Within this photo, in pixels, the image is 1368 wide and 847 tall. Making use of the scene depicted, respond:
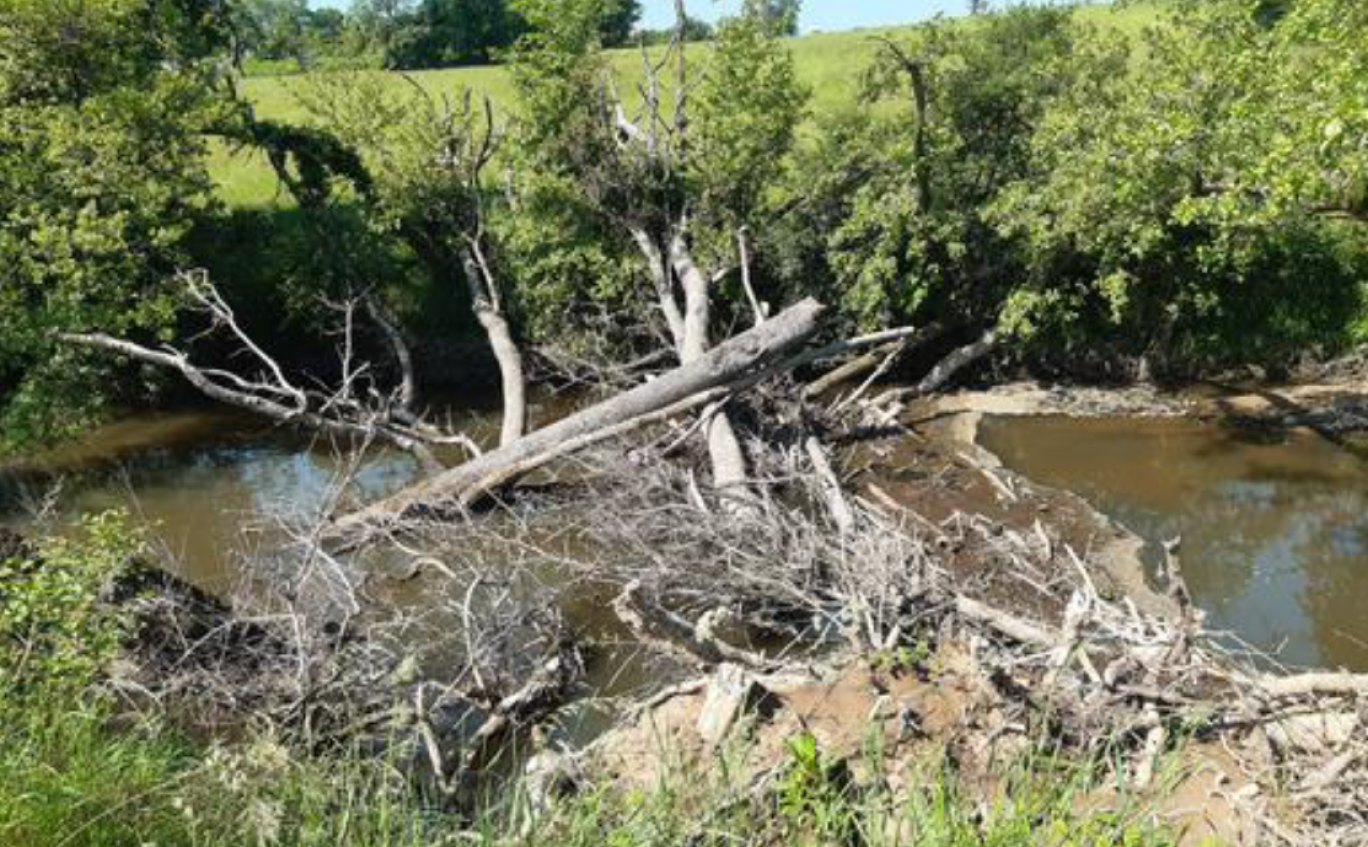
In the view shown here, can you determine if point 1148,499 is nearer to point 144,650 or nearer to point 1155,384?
point 1155,384

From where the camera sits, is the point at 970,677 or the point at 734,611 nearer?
the point at 970,677

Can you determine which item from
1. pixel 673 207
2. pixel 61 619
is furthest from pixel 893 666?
pixel 673 207

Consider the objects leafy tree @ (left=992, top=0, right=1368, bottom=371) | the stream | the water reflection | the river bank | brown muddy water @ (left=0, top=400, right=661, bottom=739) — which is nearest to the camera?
the river bank

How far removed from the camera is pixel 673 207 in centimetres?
1465

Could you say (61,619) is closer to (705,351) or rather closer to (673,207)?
(705,351)

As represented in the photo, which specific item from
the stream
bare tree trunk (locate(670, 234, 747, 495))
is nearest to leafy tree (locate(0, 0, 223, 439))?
the stream

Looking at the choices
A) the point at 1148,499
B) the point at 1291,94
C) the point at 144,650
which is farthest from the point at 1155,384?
the point at 144,650

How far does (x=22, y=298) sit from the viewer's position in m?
11.3

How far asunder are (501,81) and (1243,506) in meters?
20.2

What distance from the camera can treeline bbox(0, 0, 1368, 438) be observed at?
11.8 meters

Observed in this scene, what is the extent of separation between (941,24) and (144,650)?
1135 cm

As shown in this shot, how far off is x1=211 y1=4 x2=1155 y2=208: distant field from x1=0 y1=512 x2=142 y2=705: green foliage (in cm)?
1198

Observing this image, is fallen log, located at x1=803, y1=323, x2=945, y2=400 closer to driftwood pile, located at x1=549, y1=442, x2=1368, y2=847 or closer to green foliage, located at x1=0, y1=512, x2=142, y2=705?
driftwood pile, located at x1=549, y1=442, x2=1368, y2=847

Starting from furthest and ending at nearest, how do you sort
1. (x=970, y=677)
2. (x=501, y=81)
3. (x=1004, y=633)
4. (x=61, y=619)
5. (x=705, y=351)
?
(x=501, y=81) → (x=705, y=351) → (x=1004, y=633) → (x=970, y=677) → (x=61, y=619)
